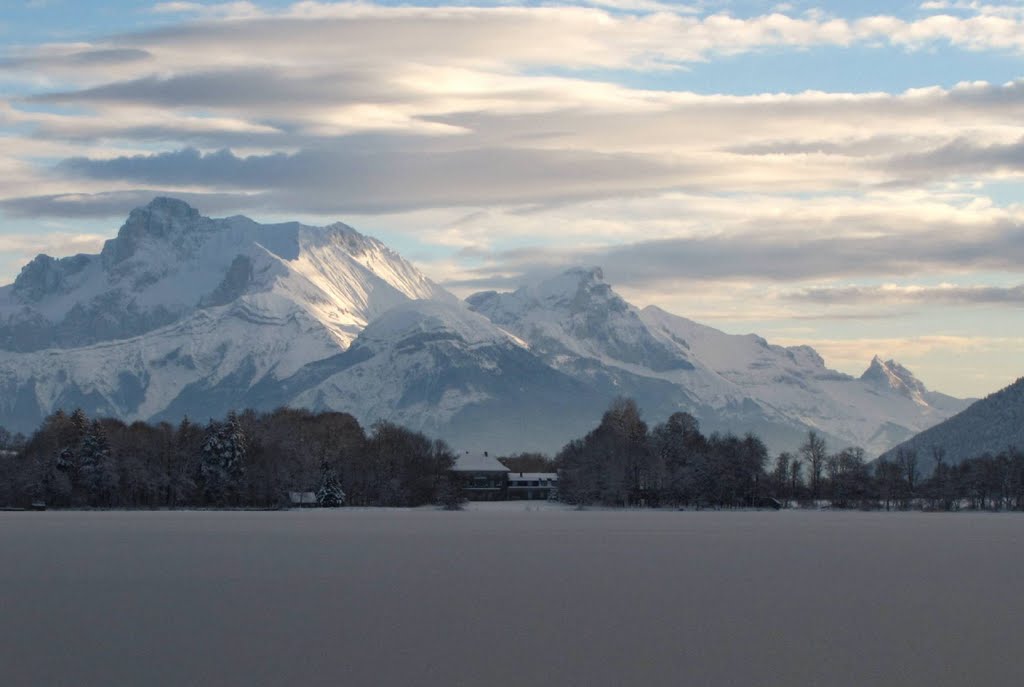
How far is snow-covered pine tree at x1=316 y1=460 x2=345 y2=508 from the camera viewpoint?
176625 mm

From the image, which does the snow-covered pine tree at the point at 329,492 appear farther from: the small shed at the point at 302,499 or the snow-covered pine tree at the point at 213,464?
the snow-covered pine tree at the point at 213,464

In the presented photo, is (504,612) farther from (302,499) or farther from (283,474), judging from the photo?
(302,499)

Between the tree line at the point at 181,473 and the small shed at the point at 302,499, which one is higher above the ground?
the tree line at the point at 181,473

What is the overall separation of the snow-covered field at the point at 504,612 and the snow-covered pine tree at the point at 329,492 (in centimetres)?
8226

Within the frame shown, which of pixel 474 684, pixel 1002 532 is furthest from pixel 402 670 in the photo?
pixel 1002 532

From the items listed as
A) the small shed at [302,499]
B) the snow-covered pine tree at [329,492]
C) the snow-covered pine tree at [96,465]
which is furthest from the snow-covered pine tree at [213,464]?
the snow-covered pine tree at [329,492]

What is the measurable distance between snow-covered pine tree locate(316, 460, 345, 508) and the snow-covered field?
270 ft

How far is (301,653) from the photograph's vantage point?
41.9 meters

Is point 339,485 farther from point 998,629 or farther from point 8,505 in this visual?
point 998,629

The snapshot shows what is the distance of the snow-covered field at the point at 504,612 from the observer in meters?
39.5

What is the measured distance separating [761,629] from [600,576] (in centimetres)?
1930

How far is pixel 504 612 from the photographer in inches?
2034

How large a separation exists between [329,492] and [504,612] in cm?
12717

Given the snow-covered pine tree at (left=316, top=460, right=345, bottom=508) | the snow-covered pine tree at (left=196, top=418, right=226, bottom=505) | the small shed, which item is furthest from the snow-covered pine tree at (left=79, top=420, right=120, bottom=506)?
the snow-covered pine tree at (left=316, top=460, right=345, bottom=508)
